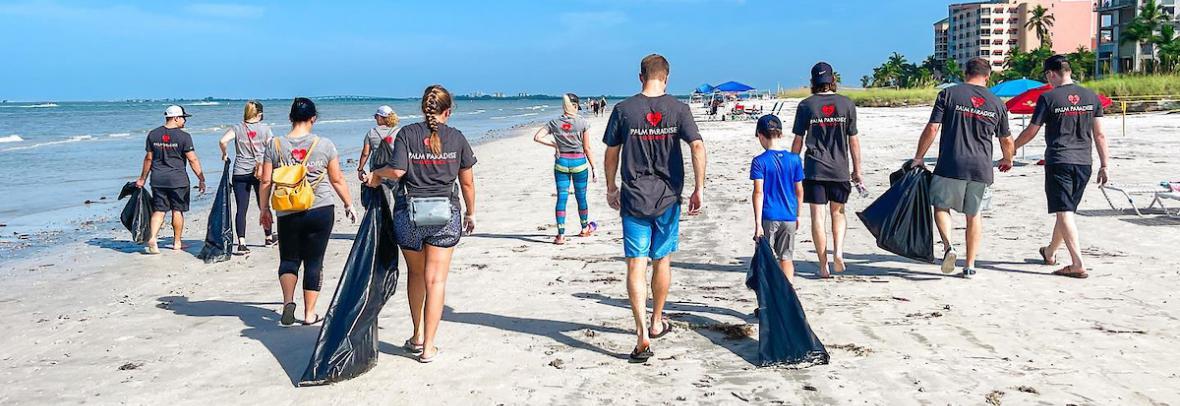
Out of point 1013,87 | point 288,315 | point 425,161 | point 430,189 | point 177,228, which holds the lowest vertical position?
point 288,315

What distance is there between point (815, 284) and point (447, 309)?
2573 millimetres

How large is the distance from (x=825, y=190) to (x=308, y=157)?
342 centimetres

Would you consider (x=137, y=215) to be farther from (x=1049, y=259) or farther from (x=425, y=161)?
(x=1049, y=259)

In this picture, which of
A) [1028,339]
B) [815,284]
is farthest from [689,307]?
[1028,339]

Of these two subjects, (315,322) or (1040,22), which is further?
(1040,22)

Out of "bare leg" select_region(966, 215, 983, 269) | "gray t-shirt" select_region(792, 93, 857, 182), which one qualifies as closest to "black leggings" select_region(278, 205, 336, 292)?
"gray t-shirt" select_region(792, 93, 857, 182)

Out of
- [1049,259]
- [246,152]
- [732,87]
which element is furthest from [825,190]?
[732,87]

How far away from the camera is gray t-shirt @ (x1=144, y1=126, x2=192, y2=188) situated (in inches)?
321

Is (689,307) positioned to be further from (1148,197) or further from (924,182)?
(1148,197)

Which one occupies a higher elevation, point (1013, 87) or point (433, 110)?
point (1013, 87)

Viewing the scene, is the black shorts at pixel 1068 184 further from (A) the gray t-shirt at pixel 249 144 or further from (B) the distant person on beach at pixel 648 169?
(A) the gray t-shirt at pixel 249 144

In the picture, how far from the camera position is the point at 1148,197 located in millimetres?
9977

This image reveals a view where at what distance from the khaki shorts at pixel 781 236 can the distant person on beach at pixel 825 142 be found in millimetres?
750

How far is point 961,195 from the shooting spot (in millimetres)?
6336
